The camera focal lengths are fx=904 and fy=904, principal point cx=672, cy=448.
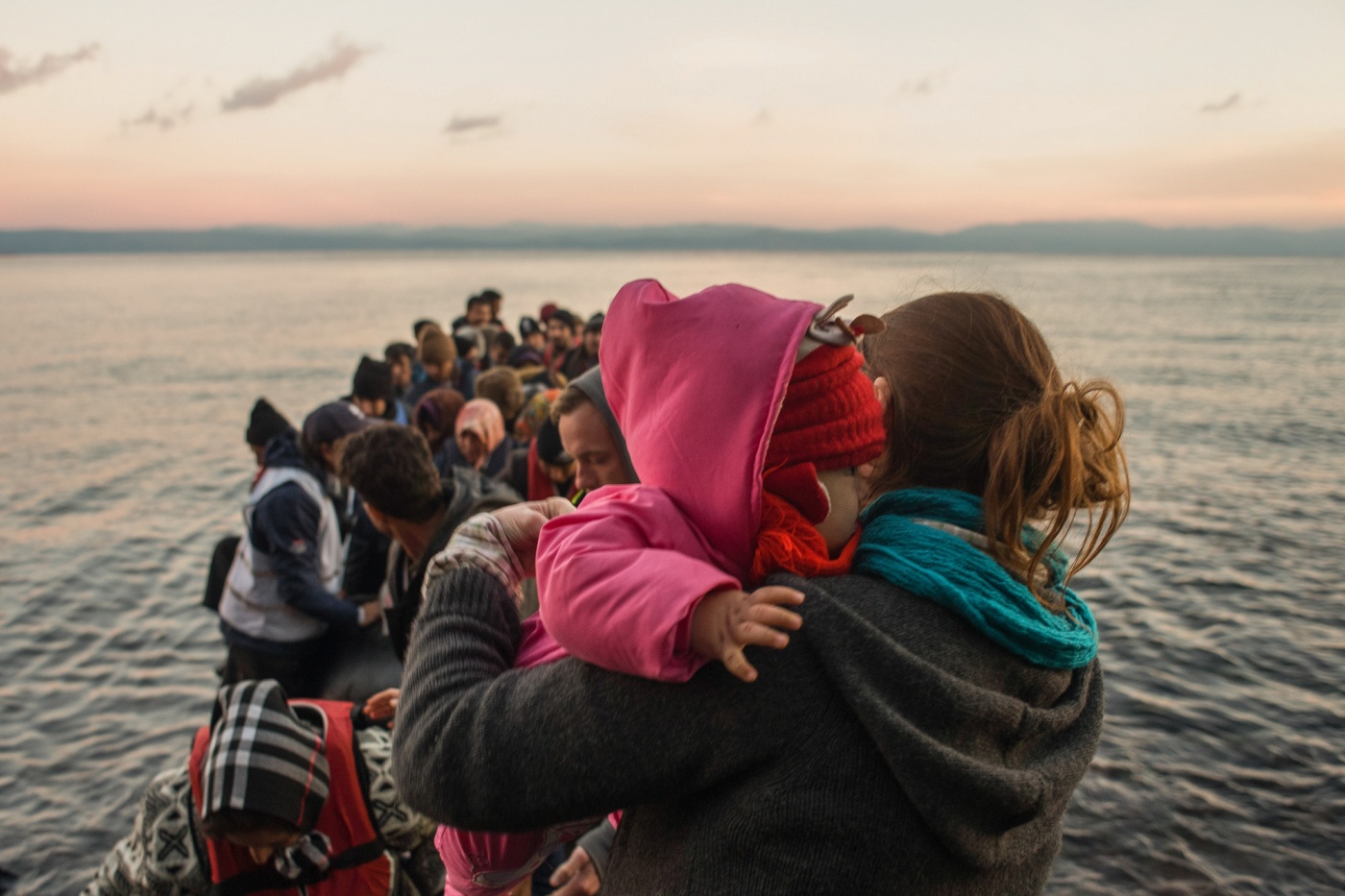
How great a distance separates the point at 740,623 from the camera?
47.9 inches

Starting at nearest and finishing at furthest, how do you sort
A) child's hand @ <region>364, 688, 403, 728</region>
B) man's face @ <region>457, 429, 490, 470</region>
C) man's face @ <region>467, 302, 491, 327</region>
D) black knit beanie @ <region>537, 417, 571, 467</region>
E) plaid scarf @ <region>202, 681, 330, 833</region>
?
1. plaid scarf @ <region>202, 681, 330, 833</region>
2. child's hand @ <region>364, 688, 403, 728</region>
3. black knit beanie @ <region>537, 417, 571, 467</region>
4. man's face @ <region>457, 429, 490, 470</region>
5. man's face @ <region>467, 302, 491, 327</region>

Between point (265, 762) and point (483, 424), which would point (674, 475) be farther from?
point (483, 424)

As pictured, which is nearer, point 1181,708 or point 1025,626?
point 1025,626

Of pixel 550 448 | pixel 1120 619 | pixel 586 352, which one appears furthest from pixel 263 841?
pixel 1120 619

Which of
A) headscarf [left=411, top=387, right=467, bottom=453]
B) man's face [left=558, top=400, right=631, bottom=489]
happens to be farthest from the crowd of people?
headscarf [left=411, top=387, right=467, bottom=453]

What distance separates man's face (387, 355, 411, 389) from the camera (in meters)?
12.0

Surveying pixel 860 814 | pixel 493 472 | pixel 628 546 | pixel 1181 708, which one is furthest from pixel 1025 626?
pixel 1181 708

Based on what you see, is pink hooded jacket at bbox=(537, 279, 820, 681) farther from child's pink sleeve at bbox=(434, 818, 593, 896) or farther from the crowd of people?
child's pink sleeve at bbox=(434, 818, 593, 896)

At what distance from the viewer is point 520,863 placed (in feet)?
6.68

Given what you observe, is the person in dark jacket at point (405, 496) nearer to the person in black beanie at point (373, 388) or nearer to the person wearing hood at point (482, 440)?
the person wearing hood at point (482, 440)

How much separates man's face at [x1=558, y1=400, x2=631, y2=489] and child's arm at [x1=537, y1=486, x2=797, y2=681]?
2.51 ft

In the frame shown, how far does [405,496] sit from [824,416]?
297cm

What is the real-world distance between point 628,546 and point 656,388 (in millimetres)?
264

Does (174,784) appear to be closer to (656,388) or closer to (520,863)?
(520,863)
